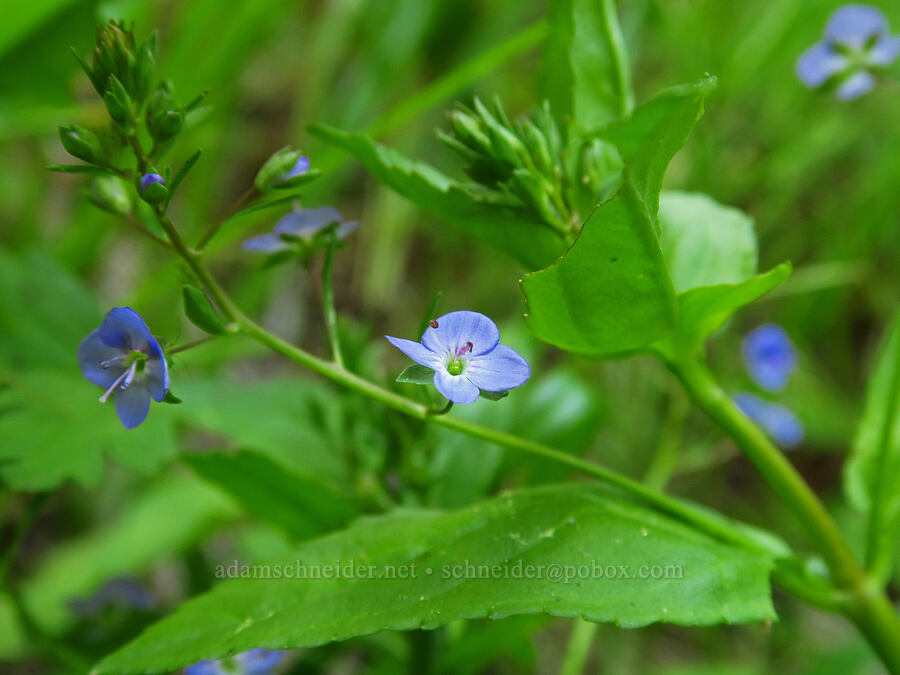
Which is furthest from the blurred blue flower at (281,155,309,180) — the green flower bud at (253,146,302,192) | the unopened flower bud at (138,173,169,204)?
the unopened flower bud at (138,173,169,204)

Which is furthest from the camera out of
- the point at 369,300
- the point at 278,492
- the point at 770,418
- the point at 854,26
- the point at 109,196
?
the point at 369,300

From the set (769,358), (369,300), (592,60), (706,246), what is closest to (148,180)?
(592,60)

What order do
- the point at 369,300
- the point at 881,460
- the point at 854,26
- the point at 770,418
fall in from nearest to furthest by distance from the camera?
the point at 881,460 < the point at 854,26 < the point at 770,418 < the point at 369,300

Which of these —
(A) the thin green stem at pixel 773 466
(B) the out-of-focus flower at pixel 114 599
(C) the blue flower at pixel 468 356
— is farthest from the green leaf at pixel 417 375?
(B) the out-of-focus flower at pixel 114 599

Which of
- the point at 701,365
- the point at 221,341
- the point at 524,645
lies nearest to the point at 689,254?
the point at 701,365

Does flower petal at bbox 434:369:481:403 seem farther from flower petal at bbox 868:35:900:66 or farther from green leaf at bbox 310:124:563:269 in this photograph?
flower petal at bbox 868:35:900:66

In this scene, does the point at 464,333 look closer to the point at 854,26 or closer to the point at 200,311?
the point at 200,311

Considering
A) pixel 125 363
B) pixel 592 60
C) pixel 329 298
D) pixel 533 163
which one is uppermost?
pixel 592 60

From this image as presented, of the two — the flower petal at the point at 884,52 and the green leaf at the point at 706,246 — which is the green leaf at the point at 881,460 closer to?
the green leaf at the point at 706,246
